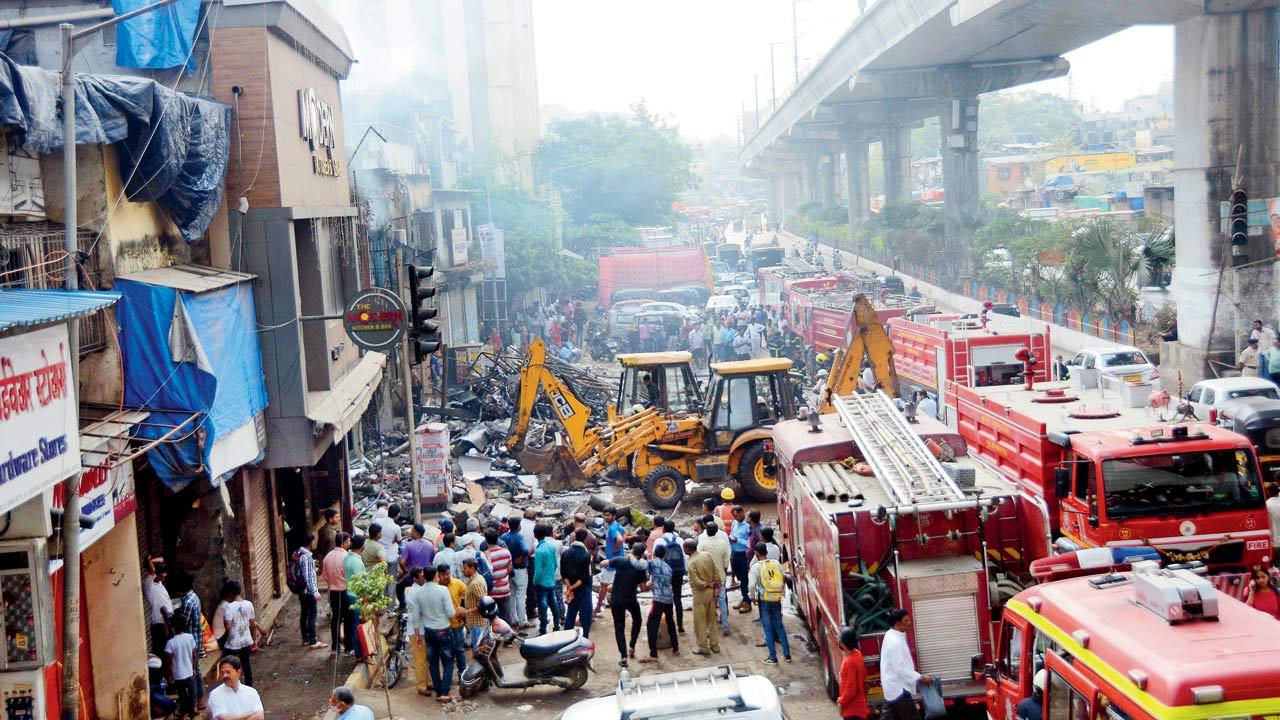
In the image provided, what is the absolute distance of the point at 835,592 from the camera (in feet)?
33.6

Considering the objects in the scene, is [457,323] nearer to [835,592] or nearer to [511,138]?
[835,592]

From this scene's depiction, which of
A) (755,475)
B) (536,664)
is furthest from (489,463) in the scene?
(536,664)

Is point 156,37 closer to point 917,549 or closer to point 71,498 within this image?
point 71,498

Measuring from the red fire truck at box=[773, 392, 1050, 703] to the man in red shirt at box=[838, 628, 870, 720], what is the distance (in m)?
0.41

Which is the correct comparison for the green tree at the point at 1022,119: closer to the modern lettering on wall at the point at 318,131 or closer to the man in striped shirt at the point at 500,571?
the modern lettering on wall at the point at 318,131

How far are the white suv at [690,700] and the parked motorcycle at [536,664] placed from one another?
15.9ft

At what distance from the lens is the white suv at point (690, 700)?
255 inches

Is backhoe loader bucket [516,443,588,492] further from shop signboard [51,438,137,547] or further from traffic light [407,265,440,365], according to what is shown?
shop signboard [51,438,137,547]

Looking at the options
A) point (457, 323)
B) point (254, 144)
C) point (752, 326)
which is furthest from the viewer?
point (457, 323)

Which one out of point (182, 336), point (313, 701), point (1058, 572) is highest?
point (182, 336)

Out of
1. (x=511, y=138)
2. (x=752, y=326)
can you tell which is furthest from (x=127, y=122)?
(x=511, y=138)

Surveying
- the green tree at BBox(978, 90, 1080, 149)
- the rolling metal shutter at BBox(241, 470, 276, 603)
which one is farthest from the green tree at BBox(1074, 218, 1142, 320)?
the green tree at BBox(978, 90, 1080, 149)

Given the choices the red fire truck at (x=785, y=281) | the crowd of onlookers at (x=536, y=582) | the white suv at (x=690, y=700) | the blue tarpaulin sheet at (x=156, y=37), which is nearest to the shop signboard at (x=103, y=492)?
the crowd of onlookers at (x=536, y=582)

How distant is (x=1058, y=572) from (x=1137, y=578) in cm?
166
